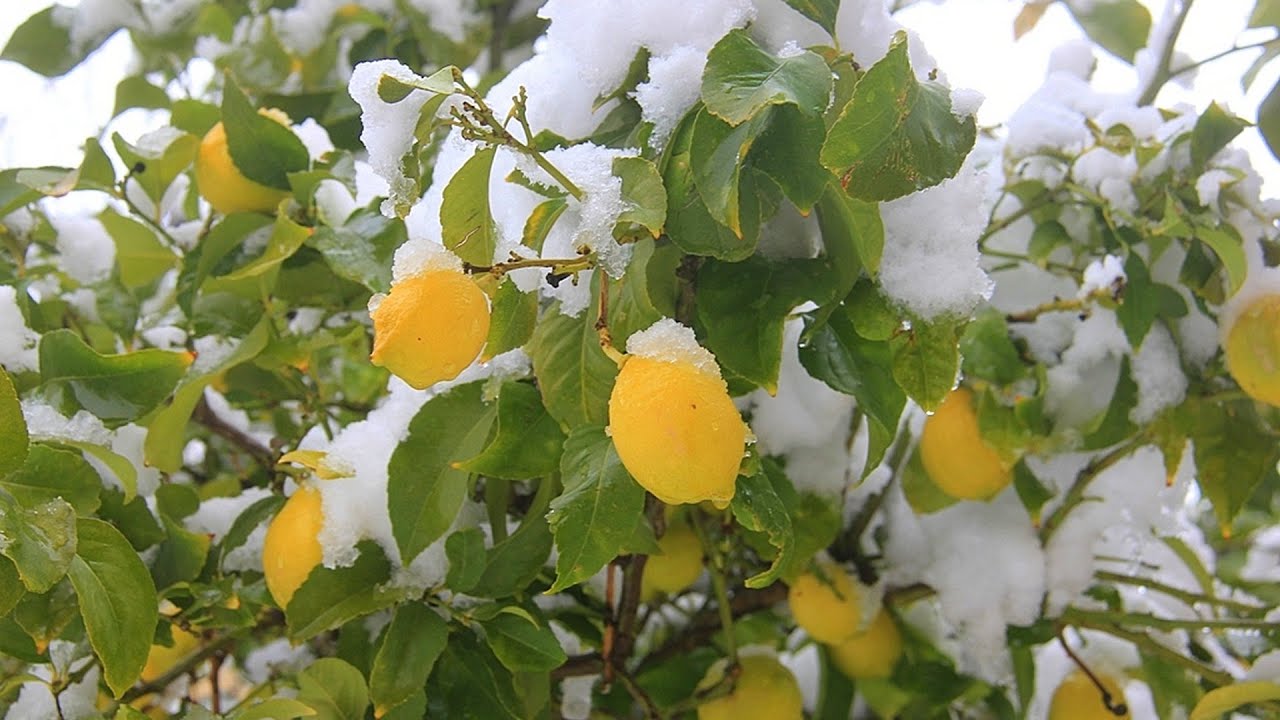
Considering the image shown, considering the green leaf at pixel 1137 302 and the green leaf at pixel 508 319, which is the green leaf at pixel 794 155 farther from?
the green leaf at pixel 1137 302

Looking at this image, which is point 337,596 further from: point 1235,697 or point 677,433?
point 1235,697

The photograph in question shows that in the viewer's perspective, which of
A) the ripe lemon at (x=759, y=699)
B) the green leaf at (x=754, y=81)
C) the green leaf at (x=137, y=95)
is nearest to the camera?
the green leaf at (x=754, y=81)

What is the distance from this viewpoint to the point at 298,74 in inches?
38.9

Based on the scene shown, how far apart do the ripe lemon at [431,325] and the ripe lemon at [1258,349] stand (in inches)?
16.6

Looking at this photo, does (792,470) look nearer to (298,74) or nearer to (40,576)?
(40,576)

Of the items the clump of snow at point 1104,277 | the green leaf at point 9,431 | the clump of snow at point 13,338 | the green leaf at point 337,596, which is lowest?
the clump of snow at point 1104,277

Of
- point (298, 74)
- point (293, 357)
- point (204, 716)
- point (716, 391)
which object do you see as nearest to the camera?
point (716, 391)

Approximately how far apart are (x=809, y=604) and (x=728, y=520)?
119 millimetres

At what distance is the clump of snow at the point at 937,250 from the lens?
0.42 metres

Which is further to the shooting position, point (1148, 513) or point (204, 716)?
point (1148, 513)

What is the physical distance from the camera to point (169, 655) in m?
0.62

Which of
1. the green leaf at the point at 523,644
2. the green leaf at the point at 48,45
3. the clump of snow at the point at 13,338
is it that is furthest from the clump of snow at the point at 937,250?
the green leaf at the point at 48,45

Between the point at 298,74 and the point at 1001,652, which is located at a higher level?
the point at 298,74

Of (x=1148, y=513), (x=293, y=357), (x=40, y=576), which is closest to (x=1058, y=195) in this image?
(x=1148, y=513)
